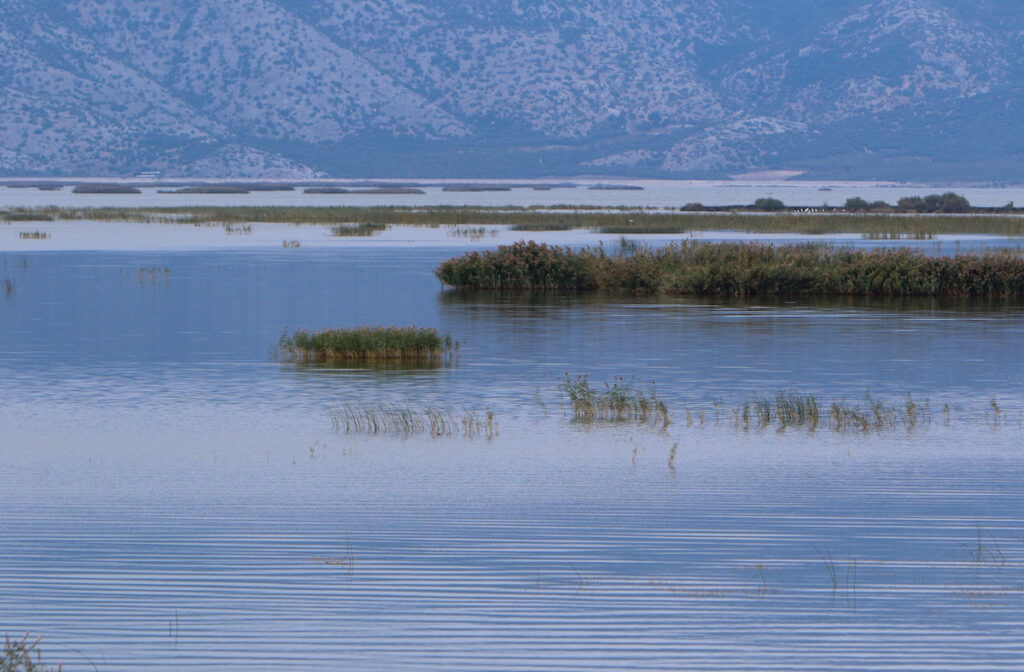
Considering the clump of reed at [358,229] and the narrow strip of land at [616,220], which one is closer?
the narrow strip of land at [616,220]

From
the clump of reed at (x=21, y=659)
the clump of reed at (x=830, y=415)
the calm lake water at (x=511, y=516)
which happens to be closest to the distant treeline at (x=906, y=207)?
the calm lake water at (x=511, y=516)

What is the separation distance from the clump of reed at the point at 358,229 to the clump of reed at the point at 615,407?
51.5 m

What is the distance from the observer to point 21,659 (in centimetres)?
876

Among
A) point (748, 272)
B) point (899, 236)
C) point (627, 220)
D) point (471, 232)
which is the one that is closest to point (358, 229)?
point (471, 232)

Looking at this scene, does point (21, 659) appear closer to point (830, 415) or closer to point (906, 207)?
point (830, 415)

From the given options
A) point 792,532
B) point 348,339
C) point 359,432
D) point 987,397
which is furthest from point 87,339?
point 792,532

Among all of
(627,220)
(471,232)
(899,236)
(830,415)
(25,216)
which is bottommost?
(830,415)

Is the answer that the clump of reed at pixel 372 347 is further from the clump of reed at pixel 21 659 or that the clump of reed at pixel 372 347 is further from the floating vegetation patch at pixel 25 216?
the floating vegetation patch at pixel 25 216

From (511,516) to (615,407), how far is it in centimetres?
561

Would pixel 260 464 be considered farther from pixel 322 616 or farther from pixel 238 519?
pixel 322 616

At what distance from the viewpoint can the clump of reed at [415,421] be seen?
17250 millimetres

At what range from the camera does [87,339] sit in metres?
27.5

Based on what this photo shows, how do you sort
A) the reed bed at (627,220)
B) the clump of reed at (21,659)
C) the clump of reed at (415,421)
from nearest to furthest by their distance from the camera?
the clump of reed at (21,659) → the clump of reed at (415,421) → the reed bed at (627,220)

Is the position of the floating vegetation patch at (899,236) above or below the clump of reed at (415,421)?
above
